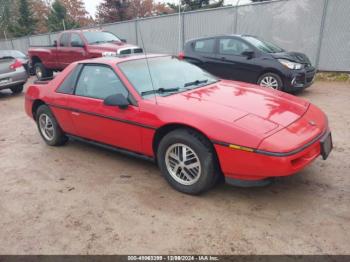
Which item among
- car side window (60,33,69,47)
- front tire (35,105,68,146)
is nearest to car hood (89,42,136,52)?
car side window (60,33,69,47)

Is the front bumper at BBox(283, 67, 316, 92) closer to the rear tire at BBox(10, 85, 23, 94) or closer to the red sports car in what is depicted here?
the red sports car

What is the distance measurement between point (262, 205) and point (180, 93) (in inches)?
59.9

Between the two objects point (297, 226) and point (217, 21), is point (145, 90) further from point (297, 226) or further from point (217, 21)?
point (217, 21)

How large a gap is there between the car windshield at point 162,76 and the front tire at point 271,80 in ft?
11.9

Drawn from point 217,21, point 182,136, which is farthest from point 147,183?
point 217,21

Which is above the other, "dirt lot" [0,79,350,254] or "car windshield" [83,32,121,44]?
"car windshield" [83,32,121,44]

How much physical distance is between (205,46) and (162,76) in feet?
16.8

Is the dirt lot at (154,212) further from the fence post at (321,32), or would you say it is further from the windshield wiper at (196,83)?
the fence post at (321,32)

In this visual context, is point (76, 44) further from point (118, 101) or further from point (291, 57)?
point (118, 101)

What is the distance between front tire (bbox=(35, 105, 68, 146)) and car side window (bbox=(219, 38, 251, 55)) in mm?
4968

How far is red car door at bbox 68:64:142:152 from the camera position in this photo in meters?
3.68

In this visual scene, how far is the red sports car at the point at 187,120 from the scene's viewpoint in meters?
2.88

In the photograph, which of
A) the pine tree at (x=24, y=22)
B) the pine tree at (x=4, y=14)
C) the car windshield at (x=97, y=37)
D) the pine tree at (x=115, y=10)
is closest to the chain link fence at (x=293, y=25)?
the car windshield at (x=97, y=37)

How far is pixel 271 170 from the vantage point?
2.79 m
